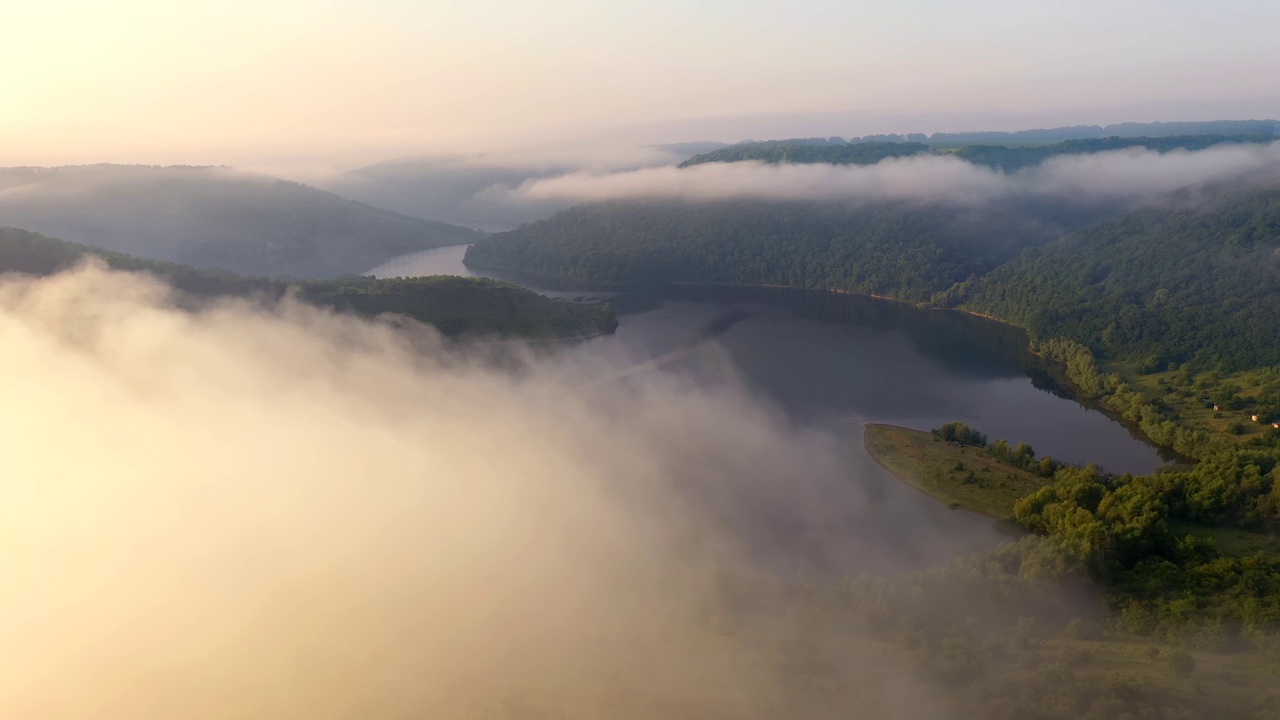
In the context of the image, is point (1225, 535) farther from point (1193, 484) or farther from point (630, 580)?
point (630, 580)

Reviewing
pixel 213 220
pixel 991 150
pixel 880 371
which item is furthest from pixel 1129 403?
pixel 213 220

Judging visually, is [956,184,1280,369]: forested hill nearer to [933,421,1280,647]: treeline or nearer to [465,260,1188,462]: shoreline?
[465,260,1188,462]: shoreline

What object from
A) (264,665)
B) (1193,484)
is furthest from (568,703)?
(1193,484)

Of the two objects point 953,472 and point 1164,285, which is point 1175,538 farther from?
point 1164,285

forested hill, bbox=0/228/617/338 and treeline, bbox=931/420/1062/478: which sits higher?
forested hill, bbox=0/228/617/338

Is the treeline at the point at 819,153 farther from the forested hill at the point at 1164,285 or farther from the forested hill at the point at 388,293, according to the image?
the forested hill at the point at 388,293

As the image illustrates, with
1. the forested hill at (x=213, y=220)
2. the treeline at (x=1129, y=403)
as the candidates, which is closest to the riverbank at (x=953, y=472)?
the treeline at (x=1129, y=403)

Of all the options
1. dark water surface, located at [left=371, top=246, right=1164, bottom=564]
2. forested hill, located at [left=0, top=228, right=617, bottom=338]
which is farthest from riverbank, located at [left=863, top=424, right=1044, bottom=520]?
forested hill, located at [left=0, top=228, right=617, bottom=338]
